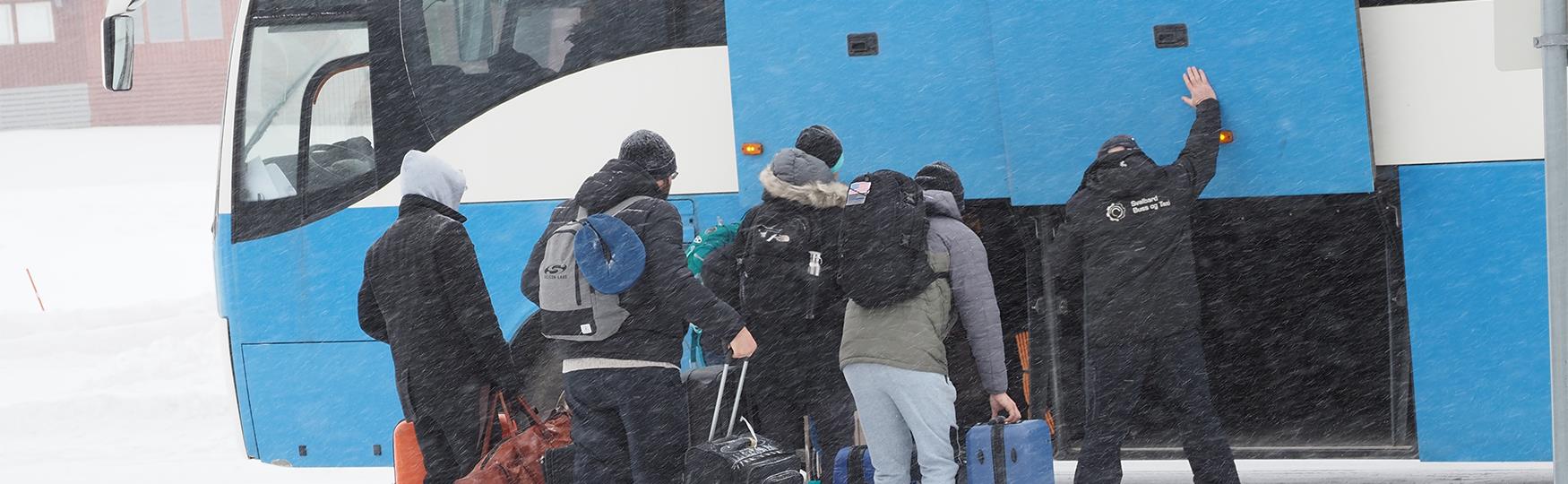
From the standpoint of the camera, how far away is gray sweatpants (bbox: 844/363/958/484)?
487 cm

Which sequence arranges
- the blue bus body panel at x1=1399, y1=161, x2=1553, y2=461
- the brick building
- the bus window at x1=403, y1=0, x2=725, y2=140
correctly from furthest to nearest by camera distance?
the brick building < the bus window at x1=403, y1=0, x2=725, y2=140 < the blue bus body panel at x1=1399, y1=161, x2=1553, y2=461

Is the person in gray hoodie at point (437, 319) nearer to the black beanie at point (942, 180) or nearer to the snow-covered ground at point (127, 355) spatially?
the black beanie at point (942, 180)

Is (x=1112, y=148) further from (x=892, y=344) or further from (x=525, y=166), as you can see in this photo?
(x=525, y=166)

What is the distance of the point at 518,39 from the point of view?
6.44 m

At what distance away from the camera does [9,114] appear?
1521 inches

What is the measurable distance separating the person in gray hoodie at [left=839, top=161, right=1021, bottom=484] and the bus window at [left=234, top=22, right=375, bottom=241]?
2.93m

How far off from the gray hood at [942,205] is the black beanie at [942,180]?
0.25 metres

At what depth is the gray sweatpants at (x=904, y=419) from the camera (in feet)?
16.0

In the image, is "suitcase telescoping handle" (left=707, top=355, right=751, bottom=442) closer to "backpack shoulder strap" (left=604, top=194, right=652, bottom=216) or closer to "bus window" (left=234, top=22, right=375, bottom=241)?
"backpack shoulder strap" (left=604, top=194, right=652, bottom=216)

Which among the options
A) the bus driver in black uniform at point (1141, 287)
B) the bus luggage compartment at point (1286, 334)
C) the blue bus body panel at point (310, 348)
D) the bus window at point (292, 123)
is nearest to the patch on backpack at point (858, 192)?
the bus driver in black uniform at point (1141, 287)

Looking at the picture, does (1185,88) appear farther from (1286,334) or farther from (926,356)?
(1286,334)

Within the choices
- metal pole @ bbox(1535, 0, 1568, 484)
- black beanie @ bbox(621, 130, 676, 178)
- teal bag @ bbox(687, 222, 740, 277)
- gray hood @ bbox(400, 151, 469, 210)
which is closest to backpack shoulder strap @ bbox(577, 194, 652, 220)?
black beanie @ bbox(621, 130, 676, 178)

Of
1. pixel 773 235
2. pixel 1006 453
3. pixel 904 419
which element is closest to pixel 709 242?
pixel 773 235

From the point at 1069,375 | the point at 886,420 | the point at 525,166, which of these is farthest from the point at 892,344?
the point at 525,166
